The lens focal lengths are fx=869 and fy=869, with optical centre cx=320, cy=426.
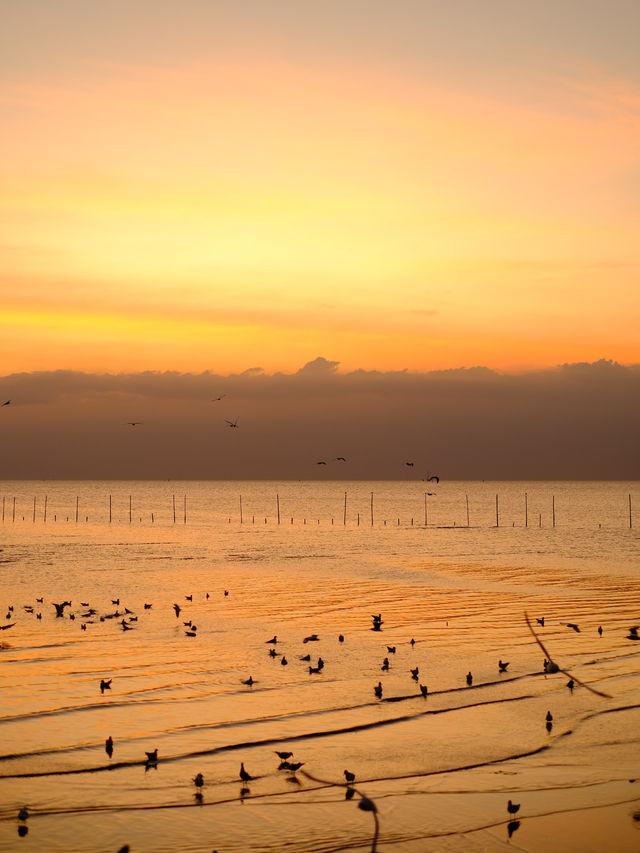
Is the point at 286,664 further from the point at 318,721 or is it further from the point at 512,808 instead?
the point at 512,808

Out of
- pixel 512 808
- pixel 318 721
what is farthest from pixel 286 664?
pixel 512 808

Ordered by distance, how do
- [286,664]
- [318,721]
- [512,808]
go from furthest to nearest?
[286,664]
[318,721]
[512,808]

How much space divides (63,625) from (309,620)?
11.2 metres

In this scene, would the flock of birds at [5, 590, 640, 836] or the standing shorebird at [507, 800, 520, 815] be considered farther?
the flock of birds at [5, 590, 640, 836]

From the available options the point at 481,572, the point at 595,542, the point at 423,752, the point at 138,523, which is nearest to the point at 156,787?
the point at 423,752

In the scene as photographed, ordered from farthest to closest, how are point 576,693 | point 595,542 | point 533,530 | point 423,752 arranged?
point 533,530 < point 595,542 < point 576,693 < point 423,752

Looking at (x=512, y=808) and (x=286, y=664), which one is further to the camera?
(x=286, y=664)

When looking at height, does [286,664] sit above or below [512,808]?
below

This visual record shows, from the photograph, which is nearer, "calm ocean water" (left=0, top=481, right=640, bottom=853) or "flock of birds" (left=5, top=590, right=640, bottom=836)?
"calm ocean water" (left=0, top=481, right=640, bottom=853)

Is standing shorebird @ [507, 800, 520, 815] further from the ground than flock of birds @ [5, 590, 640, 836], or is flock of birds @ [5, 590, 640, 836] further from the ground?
standing shorebird @ [507, 800, 520, 815]

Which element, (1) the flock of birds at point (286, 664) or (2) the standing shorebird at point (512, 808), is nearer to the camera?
(2) the standing shorebird at point (512, 808)

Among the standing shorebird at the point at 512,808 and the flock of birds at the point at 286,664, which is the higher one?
the standing shorebird at the point at 512,808

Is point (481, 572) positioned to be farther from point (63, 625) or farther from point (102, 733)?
point (102, 733)

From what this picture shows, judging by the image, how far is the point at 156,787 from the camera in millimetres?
18156
